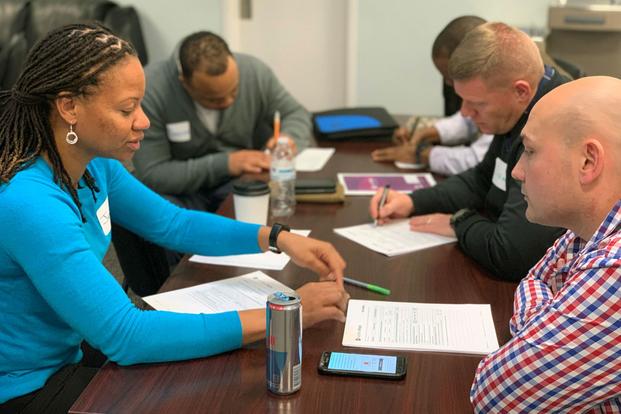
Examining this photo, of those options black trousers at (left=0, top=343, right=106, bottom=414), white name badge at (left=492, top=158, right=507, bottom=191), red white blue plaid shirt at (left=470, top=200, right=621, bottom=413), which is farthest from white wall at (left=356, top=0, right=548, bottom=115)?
red white blue plaid shirt at (left=470, top=200, right=621, bottom=413)

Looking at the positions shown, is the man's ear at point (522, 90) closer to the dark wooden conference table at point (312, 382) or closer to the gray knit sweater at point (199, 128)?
the dark wooden conference table at point (312, 382)

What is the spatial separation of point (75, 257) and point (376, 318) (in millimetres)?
599

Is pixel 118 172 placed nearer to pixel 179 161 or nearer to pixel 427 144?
pixel 179 161

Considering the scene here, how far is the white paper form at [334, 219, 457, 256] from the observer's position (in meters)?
1.89

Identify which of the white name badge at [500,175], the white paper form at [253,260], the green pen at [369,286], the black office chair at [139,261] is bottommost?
the black office chair at [139,261]

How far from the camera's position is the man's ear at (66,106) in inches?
54.3

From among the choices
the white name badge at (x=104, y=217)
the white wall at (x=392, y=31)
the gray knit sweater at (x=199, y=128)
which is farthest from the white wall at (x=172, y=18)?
the white name badge at (x=104, y=217)

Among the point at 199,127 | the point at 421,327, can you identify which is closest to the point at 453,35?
the point at 199,127

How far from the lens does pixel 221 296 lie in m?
1.57

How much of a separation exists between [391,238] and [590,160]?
890mm

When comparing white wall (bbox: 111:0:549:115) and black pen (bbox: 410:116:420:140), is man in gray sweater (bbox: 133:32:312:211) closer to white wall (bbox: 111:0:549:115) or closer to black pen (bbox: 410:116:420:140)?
black pen (bbox: 410:116:420:140)

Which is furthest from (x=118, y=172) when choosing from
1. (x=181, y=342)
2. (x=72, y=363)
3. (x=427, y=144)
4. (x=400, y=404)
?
(x=427, y=144)

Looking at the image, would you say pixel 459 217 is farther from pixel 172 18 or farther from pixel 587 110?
pixel 172 18

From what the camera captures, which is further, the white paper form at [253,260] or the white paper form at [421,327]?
the white paper form at [253,260]
